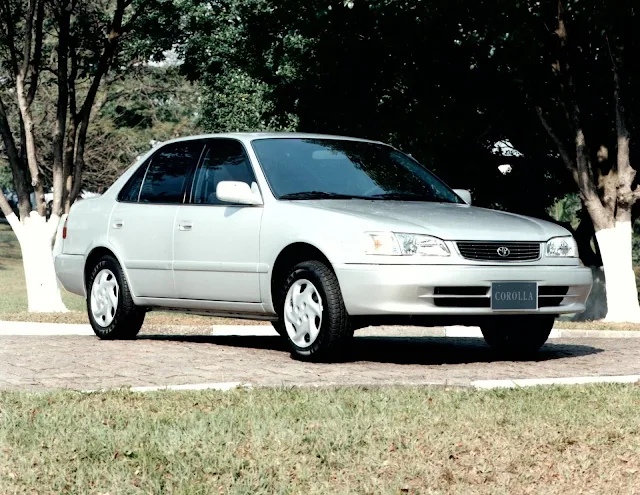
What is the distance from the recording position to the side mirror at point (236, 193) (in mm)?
9922

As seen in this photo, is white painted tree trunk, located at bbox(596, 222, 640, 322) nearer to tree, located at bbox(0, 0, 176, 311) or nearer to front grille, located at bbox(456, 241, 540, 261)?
tree, located at bbox(0, 0, 176, 311)

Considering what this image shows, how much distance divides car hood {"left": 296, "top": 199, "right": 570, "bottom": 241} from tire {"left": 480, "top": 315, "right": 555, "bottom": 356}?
32.0 inches

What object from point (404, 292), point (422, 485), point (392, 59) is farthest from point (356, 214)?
point (392, 59)

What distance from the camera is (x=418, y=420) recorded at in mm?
6457

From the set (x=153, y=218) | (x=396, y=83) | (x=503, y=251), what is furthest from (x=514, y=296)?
(x=396, y=83)

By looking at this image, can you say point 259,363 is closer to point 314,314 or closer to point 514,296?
point 314,314

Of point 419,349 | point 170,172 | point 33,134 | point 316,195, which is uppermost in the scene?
point 33,134

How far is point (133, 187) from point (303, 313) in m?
2.99

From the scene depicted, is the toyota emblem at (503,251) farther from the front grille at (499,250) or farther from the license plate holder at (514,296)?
the license plate holder at (514,296)

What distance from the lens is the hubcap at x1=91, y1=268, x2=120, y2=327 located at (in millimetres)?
11484

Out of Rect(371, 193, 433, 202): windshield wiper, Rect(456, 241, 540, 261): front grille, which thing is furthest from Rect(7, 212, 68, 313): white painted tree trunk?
Rect(456, 241, 540, 261): front grille

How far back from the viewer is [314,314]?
9422 mm

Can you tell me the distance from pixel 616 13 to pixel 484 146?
7.91 meters

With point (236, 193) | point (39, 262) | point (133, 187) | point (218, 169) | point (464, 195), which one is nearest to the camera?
point (236, 193)
